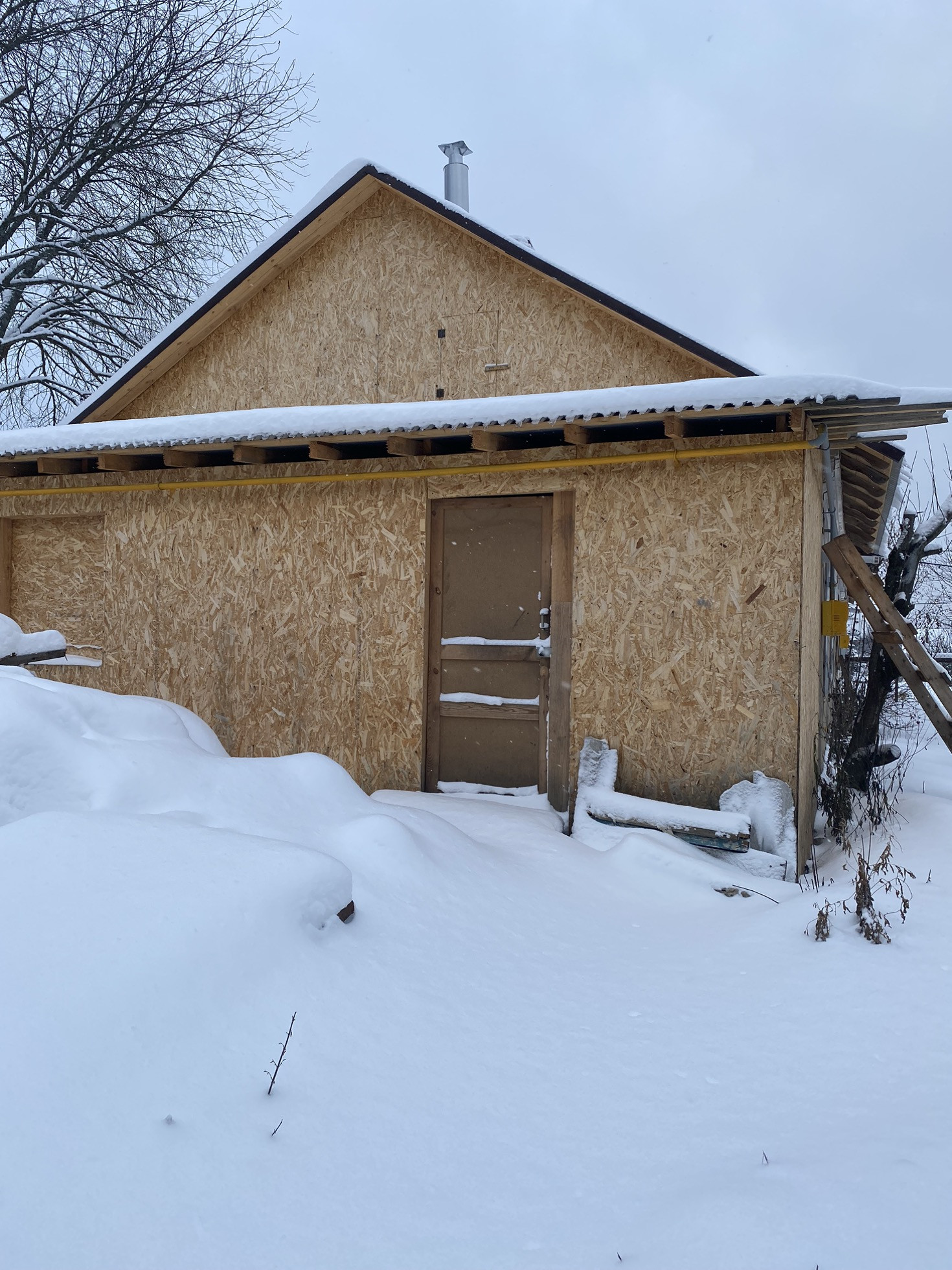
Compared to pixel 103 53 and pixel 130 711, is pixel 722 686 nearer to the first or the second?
pixel 130 711

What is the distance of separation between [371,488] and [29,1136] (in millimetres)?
5382

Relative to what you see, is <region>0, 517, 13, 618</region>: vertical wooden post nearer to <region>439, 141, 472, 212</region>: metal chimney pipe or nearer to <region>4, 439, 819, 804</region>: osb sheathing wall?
<region>4, 439, 819, 804</region>: osb sheathing wall

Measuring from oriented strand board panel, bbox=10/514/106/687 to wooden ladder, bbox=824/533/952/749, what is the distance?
237 inches

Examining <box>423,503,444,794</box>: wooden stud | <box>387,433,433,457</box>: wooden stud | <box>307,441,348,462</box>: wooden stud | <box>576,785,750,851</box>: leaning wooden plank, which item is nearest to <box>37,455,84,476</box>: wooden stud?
<box>307,441,348,462</box>: wooden stud

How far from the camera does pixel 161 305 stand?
51.4 feet

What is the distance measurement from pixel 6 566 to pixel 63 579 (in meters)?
0.61

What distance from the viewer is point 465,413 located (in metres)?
6.12

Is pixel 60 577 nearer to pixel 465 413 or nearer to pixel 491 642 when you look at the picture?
pixel 491 642

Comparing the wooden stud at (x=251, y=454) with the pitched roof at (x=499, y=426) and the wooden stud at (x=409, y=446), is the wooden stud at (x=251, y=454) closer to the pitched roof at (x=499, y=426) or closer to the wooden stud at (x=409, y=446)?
the pitched roof at (x=499, y=426)

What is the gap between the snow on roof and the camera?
5.29m

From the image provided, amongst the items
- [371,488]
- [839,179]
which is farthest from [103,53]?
[839,179]

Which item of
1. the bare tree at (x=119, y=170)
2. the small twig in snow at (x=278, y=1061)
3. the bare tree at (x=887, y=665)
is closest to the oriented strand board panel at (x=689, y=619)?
the bare tree at (x=887, y=665)

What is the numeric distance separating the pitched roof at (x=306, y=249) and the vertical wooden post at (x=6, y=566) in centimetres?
179

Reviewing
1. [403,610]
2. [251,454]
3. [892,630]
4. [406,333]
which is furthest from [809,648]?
[406,333]
